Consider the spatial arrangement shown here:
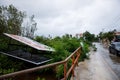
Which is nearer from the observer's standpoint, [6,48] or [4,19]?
[6,48]

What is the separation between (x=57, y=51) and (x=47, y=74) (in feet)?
5.86

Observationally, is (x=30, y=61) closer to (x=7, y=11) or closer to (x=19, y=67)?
(x=19, y=67)

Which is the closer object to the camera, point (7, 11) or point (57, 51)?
point (57, 51)

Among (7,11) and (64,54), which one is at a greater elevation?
(7,11)

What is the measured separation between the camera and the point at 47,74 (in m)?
12.8

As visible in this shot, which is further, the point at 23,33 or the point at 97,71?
the point at 23,33

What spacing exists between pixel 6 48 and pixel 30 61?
A: 307 cm

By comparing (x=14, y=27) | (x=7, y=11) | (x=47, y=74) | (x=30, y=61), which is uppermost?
(x=7, y=11)

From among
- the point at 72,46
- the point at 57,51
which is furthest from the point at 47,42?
the point at 57,51

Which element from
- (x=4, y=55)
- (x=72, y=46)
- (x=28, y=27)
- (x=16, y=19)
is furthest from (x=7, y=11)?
(x=4, y=55)

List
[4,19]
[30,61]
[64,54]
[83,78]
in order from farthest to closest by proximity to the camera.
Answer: [4,19], [64,54], [30,61], [83,78]

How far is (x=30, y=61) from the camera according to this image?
11641 millimetres

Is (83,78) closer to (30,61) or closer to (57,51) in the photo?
(30,61)

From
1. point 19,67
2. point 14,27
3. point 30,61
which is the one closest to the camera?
point 30,61
